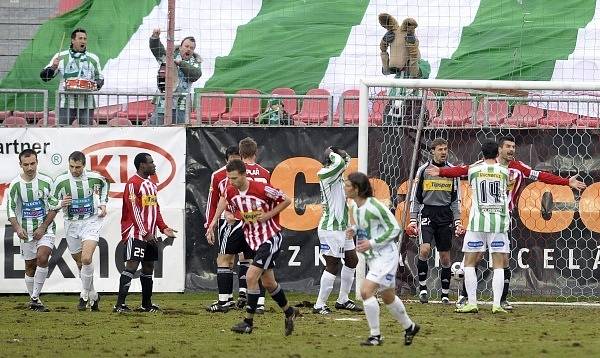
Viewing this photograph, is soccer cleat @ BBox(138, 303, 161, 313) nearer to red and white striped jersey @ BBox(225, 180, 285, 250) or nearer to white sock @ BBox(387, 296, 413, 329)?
red and white striped jersey @ BBox(225, 180, 285, 250)

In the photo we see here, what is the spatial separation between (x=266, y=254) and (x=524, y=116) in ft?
23.2

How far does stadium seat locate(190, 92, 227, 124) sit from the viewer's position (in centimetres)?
1931

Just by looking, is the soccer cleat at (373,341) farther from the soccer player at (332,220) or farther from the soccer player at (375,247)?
the soccer player at (332,220)

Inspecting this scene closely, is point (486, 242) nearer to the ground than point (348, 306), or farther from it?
farther from it

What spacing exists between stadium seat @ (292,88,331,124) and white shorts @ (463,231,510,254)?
4.34 metres

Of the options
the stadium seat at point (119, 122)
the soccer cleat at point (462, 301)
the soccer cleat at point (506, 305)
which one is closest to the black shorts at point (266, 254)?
the soccer cleat at point (462, 301)

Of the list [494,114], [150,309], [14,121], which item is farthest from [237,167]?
[14,121]

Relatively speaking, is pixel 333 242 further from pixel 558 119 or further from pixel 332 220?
pixel 558 119

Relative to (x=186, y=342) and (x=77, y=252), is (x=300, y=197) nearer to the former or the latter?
(x=77, y=252)

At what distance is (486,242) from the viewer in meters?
15.7

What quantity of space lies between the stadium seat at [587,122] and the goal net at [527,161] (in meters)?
0.02

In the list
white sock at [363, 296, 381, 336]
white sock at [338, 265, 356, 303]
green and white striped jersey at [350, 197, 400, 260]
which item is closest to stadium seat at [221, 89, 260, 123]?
white sock at [338, 265, 356, 303]

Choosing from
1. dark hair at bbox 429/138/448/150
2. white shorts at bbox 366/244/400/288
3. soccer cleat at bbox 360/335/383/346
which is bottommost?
soccer cleat at bbox 360/335/383/346

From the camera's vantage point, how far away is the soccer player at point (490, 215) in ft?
50.2
